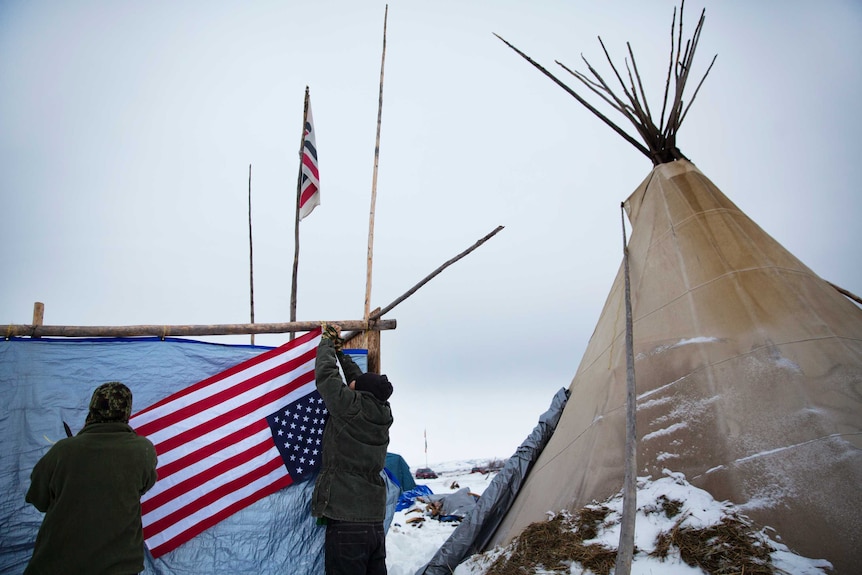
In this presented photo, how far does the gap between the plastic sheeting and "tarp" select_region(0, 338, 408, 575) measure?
1289mm

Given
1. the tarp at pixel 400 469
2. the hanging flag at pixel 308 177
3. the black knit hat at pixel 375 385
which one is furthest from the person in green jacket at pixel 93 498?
the tarp at pixel 400 469

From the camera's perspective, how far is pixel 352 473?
3076 mm

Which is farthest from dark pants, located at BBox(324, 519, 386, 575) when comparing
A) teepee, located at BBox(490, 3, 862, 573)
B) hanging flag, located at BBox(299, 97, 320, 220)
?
hanging flag, located at BBox(299, 97, 320, 220)

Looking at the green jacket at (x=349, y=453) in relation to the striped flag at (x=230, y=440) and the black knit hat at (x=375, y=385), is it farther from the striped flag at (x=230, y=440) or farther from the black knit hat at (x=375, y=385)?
the striped flag at (x=230, y=440)

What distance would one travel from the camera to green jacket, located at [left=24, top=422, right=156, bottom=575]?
2.15 m

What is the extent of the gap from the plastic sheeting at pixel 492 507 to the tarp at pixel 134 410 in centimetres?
129

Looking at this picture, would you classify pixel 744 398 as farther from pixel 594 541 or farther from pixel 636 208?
pixel 636 208

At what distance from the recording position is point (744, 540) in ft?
8.60

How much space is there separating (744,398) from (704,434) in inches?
16.1

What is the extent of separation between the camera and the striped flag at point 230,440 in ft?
10.5

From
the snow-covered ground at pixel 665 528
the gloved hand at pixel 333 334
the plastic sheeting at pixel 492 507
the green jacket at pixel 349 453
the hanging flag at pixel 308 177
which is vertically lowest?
the plastic sheeting at pixel 492 507

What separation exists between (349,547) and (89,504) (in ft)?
4.78

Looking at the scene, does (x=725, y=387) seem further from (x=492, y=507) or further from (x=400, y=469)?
(x=400, y=469)

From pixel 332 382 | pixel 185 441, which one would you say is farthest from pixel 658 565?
pixel 185 441
